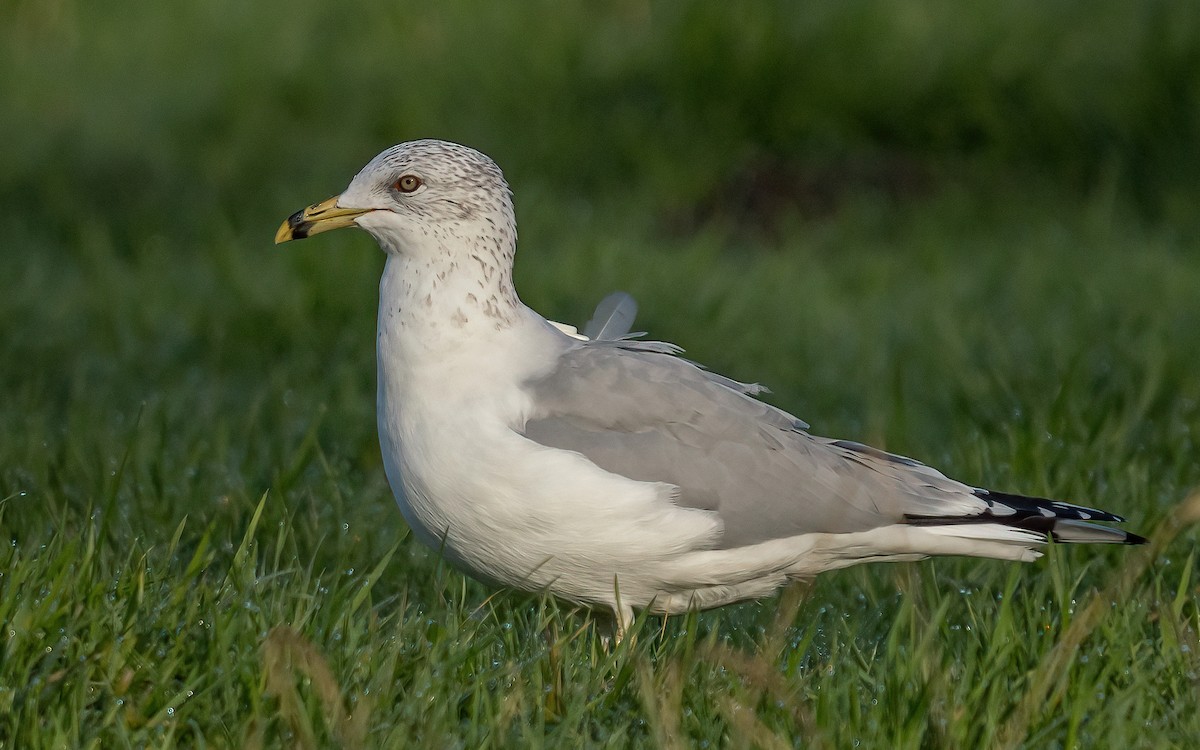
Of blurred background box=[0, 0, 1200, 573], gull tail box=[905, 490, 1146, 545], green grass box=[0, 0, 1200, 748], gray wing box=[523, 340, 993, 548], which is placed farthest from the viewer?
blurred background box=[0, 0, 1200, 573]

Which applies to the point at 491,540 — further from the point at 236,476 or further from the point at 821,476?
the point at 236,476

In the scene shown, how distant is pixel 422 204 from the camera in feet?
12.8

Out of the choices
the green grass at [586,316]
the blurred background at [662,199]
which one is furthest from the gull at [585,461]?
the blurred background at [662,199]

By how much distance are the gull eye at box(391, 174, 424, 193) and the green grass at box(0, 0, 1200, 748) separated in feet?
3.02

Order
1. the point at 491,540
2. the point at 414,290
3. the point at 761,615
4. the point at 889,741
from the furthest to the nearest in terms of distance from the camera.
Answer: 1. the point at 761,615
2. the point at 414,290
3. the point at 491,540
4. the point at 889,741

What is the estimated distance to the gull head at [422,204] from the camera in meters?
3.91

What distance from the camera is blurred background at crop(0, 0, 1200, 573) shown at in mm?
6262

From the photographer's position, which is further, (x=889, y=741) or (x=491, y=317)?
(x=491, y=317)

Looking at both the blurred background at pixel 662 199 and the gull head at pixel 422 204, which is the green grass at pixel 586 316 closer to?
the blurred background at pixel 662 199

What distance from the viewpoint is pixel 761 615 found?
4473mm

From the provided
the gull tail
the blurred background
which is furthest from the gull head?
the blurred background

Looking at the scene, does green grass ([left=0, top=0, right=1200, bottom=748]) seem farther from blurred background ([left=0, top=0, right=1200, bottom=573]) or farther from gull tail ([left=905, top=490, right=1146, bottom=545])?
gull tail ([left=905, top=490, right=1146, bottom=545])

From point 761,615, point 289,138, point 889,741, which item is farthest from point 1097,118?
point 889,741

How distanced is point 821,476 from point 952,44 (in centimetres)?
645
